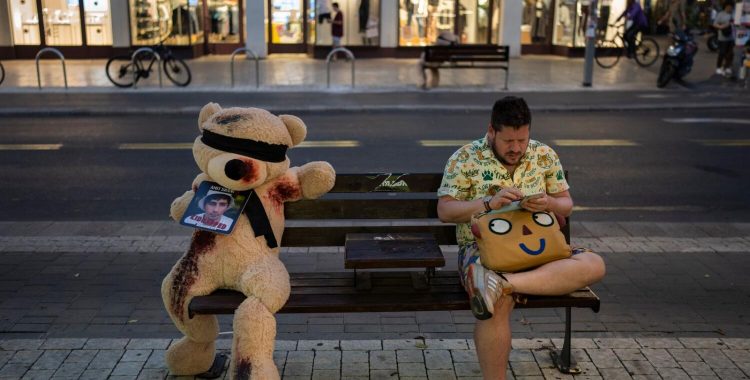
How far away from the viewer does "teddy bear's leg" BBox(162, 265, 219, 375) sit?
13.0 feet

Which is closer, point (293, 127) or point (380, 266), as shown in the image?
point (380, 266)

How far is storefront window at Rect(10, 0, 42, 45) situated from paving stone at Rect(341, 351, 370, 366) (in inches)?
879

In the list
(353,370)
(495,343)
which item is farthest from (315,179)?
(495,343)

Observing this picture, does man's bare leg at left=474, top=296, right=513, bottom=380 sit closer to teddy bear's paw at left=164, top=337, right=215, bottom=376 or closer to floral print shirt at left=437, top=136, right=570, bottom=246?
floral print shirt at left=437, top=136, right=570, bottom=246

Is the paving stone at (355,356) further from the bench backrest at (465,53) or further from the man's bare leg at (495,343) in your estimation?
the bench backrest at (465,53)

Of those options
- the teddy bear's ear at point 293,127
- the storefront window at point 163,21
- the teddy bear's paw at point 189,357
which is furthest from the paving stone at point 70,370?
the storefront window at point 163,21

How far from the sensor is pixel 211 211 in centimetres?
399

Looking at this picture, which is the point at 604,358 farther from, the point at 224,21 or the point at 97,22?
the point at 97,22

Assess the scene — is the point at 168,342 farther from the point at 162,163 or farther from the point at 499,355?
the point at 162,163

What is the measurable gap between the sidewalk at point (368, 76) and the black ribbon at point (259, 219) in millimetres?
13189

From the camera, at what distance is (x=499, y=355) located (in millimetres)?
3883

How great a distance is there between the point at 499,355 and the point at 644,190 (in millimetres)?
5593

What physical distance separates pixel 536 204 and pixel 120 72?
15.3 metres

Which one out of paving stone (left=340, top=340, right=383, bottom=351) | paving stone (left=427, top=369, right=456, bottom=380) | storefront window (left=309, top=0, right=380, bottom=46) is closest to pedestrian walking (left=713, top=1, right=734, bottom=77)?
storefront window (left=309, top=0, right=380, bottom=46)
